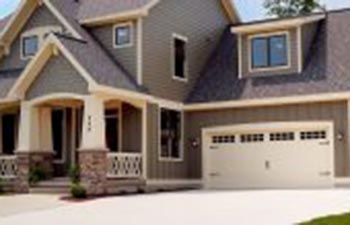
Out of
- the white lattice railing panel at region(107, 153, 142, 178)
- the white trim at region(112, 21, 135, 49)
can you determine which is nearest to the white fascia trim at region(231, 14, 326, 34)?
the white trim at region(112, 21, 135, 49)

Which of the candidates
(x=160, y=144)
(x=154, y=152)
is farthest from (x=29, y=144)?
(x=160, y=144)

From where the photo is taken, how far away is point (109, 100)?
81.8ft

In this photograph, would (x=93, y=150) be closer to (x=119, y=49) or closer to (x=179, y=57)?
(x=119, y=49)

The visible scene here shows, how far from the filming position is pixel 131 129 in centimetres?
2581

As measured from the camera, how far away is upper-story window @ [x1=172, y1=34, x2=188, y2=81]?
27.8m

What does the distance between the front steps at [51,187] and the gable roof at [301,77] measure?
614 cm

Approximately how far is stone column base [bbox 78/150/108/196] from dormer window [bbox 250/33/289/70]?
24.9ft

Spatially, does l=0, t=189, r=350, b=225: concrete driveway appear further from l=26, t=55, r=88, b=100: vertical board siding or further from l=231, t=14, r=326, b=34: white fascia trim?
l=231, t=14, r=326, b=34: white fascia trim

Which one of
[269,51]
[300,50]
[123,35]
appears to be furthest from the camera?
[269,51]

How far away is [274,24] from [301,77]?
7.20ft

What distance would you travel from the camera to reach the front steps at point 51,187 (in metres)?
24.1

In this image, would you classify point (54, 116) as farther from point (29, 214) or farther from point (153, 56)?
point (29, 214)

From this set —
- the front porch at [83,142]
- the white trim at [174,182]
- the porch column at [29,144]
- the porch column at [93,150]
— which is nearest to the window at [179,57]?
the front porch at [83,142]

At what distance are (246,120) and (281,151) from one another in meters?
1.72
